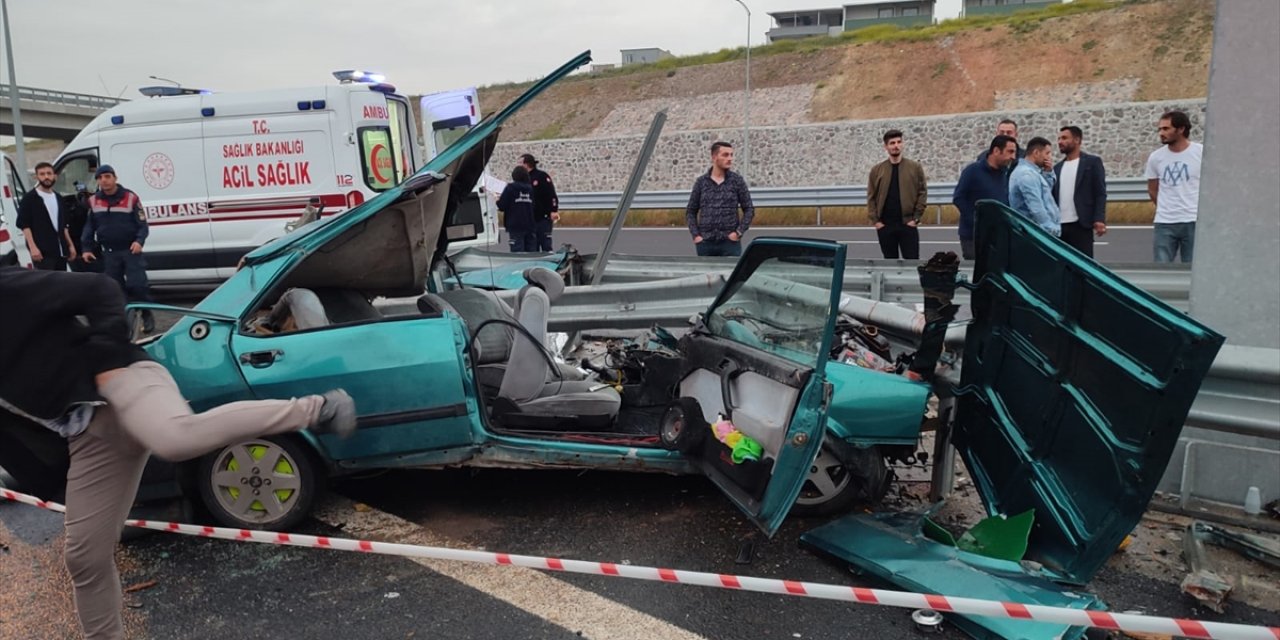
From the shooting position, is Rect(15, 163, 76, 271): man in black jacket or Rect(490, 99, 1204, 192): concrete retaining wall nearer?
Rect(15, 163, 76, 271): man in black jacket

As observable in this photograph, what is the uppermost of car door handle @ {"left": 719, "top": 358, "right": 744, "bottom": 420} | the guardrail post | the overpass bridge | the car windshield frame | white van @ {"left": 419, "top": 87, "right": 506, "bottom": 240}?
the overpass bridge

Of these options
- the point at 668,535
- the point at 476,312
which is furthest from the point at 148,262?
the point at 668,535

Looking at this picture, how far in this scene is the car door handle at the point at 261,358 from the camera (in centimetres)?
361

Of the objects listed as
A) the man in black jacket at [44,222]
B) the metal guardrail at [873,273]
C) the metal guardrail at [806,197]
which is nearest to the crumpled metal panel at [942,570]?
the metal guardrail at [873,273]

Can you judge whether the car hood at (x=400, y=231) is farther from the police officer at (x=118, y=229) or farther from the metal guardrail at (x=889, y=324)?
the police officer at (x=118, y=229)

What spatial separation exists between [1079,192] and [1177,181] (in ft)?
2.37

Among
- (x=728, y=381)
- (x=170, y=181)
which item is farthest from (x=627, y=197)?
(x=170, y=181)

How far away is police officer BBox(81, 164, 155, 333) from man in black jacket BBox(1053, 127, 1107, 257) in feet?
29.9

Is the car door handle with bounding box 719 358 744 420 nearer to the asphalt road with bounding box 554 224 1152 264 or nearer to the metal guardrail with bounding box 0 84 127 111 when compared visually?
the asphalt road with bounding box 554 224 1152 264

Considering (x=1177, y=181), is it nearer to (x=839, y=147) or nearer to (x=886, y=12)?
(x=839, y=147)

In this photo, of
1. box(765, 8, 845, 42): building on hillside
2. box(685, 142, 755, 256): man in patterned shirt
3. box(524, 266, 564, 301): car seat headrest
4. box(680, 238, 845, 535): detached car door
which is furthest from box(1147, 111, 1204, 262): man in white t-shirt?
box(765, 8, 845, 42): building on hillside

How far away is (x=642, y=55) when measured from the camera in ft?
194

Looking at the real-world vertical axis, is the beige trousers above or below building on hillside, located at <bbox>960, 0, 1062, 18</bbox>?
below

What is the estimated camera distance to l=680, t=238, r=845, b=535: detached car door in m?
3.09
